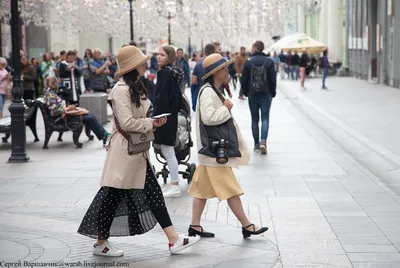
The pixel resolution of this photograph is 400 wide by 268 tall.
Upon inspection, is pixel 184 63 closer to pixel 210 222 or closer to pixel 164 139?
pixel 164 139

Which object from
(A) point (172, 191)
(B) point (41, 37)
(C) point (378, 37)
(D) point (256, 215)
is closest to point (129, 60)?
(D) point (256, 215)

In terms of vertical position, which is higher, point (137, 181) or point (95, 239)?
point (137, 181)

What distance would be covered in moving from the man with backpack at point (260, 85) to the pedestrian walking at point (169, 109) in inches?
156

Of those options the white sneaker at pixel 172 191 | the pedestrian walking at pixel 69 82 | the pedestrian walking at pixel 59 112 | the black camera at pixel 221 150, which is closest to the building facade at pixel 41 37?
the pedestrian walking at pixel 69 82

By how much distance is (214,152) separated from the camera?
24.9 ft

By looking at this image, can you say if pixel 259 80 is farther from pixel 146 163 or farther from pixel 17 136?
pixel 146 163

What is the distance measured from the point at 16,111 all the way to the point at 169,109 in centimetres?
411

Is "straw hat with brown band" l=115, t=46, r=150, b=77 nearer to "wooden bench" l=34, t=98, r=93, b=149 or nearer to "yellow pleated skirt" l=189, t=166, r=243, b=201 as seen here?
"yellow pleated skirt" l=189, t=166, r=243, b=201

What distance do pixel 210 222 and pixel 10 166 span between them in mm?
5305

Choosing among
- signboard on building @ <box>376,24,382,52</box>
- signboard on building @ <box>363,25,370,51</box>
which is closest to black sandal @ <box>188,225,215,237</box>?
signboard on building @ <box>376,24,382,52</box>

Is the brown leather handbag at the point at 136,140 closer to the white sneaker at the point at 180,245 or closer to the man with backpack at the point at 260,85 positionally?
the white sneaker at the point at 180,245

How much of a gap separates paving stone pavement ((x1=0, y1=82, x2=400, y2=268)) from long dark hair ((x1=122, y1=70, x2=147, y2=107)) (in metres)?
1.28

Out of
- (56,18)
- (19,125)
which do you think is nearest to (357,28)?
(56,18)

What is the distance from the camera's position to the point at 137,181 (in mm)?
7059
